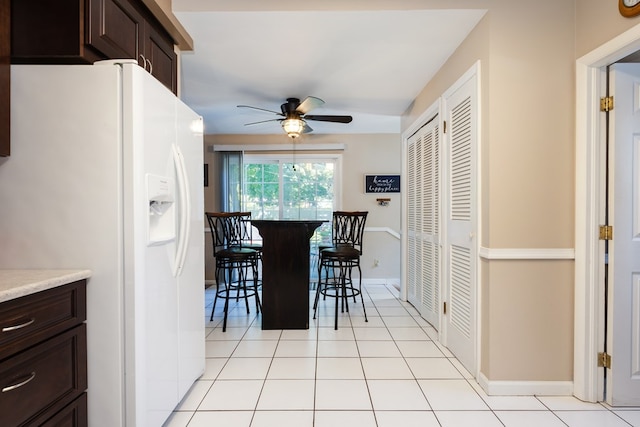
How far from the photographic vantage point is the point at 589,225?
1.88 metres

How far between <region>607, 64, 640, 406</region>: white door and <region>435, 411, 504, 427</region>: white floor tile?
0.62 meters

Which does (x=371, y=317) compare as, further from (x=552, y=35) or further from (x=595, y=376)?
(x=552, y=35)

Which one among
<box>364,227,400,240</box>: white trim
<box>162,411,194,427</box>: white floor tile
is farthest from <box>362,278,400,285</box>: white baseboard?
<box>162,411,194,427</box>: white floor tile

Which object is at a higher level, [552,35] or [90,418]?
[552,35]

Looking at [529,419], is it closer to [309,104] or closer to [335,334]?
[335,334]

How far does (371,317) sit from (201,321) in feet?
6.32

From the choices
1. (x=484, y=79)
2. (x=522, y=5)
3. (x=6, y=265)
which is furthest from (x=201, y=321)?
(x=522, y=5)

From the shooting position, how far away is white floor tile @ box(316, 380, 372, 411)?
189 cm

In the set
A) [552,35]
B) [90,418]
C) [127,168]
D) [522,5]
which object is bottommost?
[90,418]

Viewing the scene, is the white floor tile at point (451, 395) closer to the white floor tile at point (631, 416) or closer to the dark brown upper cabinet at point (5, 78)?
the white floor tile at point (631, 416)

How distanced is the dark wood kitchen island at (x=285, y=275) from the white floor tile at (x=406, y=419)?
4.74 feet

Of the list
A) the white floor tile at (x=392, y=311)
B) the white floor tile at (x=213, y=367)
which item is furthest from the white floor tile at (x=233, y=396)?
the white floor tile at (x=392, y=311)

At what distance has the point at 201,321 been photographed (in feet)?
6.94

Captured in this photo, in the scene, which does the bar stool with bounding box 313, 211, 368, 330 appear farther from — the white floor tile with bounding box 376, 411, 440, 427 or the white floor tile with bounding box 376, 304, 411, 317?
the white floor tile with bounding box 376, 411, 440, 427
